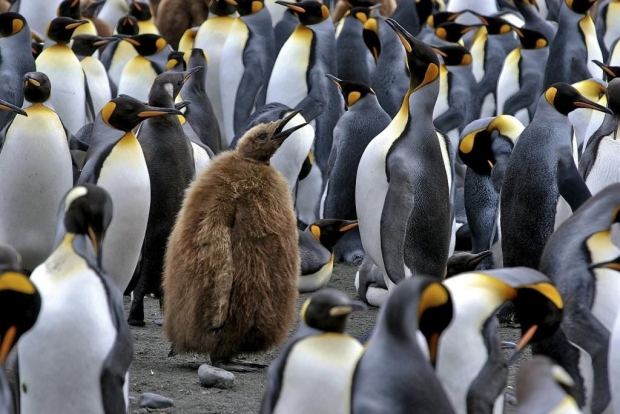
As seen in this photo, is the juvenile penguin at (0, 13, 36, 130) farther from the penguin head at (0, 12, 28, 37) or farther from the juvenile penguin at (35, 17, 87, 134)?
the juvenile penguin at (35, 17, 87, 134)

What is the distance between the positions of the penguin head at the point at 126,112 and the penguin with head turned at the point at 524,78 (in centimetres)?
476

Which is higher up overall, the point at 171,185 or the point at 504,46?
the point at 171,185

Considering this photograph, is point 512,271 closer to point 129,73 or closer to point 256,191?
point 256,191

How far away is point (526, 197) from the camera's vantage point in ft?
18.5

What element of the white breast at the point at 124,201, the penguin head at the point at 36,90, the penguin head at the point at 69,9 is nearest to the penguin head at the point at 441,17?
the penguin head at the point at 69,9

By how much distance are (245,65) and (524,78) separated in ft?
7.25

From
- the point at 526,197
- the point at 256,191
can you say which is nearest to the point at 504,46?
the point at 526,197

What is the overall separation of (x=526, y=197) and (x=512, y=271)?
6.76 feet

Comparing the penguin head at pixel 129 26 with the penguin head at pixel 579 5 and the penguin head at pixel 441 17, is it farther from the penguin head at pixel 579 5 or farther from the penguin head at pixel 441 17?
the penguin head at pixel 579 5

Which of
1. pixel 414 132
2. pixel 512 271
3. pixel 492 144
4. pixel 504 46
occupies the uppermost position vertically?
pixel 512 271

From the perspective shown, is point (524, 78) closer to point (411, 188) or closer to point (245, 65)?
point (245, 65)

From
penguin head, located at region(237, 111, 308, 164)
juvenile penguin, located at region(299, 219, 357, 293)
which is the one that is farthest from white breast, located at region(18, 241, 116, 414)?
juvenile penguin, located at region(299, 219, 357, 293)

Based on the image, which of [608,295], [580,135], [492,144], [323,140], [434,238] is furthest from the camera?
[323,140]

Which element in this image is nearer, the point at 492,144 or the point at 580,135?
the point at 492,144
